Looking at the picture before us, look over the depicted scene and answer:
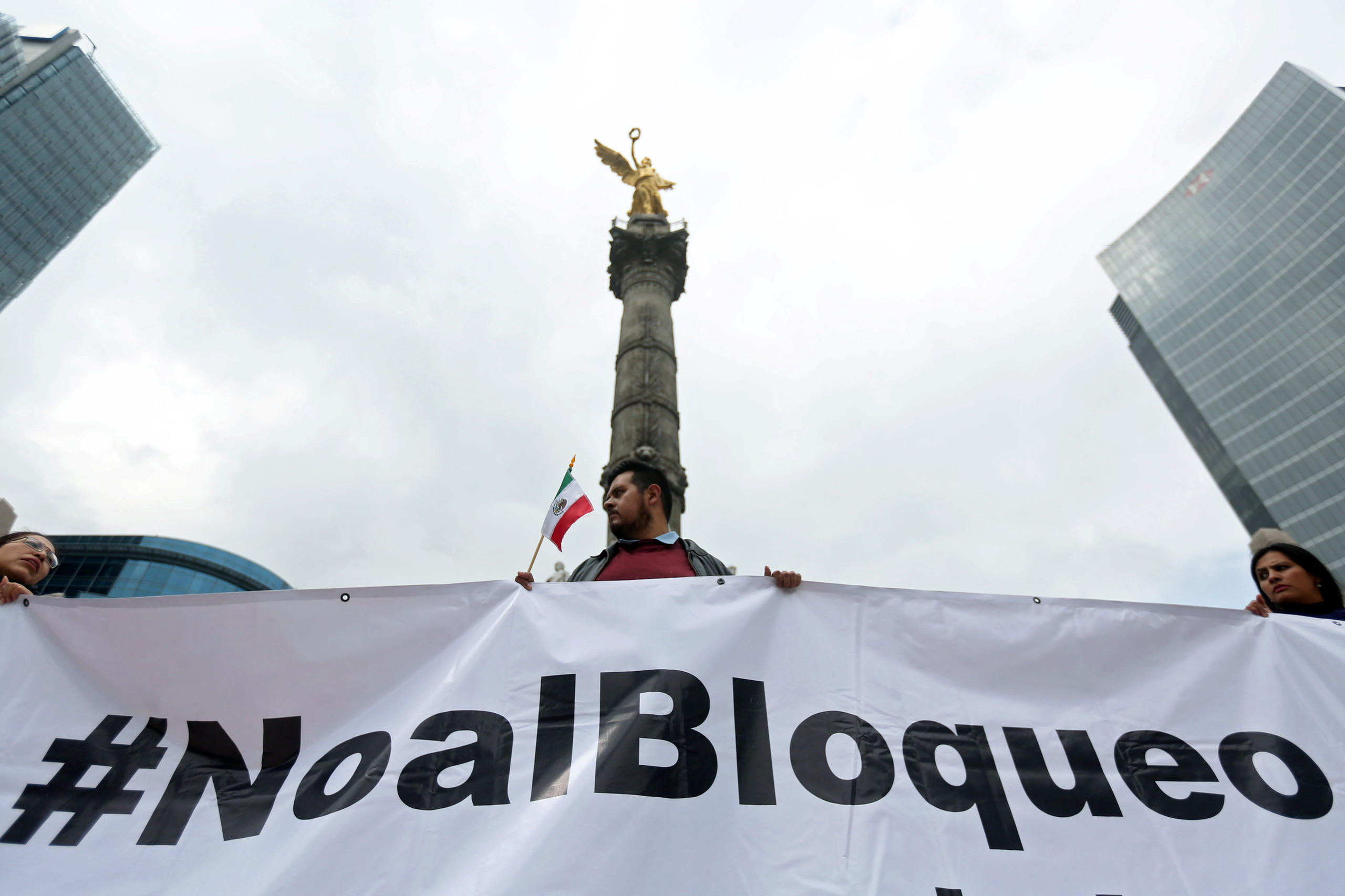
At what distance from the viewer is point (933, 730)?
2.65m

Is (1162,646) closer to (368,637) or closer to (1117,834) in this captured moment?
(1117,834)

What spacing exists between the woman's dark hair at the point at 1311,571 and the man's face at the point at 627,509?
306cm

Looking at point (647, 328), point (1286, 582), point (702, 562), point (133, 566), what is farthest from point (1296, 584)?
point (133, 566)

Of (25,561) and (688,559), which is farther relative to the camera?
(688,559)

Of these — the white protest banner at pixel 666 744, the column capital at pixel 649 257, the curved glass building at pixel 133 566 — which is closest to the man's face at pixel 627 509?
the white protest banner at pixel 666 744

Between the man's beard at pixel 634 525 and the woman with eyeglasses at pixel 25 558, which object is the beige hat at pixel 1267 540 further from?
the woman with eyeglasses at pixel 25 558

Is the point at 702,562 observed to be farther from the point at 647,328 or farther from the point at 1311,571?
the point at 647,328

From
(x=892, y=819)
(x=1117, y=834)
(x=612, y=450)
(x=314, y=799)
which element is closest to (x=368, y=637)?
(x=314, y=799)

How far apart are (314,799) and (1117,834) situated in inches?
107

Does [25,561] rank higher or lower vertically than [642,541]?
lower

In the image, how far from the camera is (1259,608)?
309cm

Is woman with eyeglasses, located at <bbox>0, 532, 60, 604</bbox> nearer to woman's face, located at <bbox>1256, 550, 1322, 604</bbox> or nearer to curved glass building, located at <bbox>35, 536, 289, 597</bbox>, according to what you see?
woman's face, located at <bbox>1256, 550, 1322, 604</bbox>

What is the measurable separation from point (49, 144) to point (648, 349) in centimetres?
7583

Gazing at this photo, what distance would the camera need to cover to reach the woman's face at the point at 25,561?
324 centimetres
